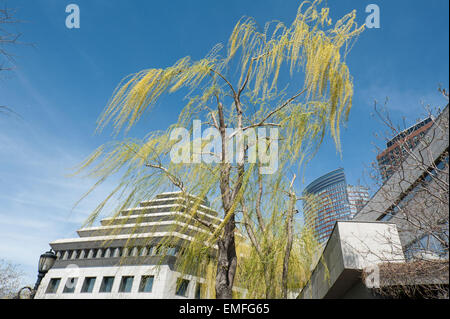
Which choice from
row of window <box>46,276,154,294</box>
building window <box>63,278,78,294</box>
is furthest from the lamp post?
building window <box>63,278,78,294</box>

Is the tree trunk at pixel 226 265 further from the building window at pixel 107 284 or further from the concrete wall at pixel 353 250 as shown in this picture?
the building window at pixel 107 284

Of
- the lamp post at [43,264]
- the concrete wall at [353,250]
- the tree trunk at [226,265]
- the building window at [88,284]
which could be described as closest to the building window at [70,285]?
the building window at [88,284]

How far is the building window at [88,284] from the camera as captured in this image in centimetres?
2833

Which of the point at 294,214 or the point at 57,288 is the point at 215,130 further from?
the point at 57,288

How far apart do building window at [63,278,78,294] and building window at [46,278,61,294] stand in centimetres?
136

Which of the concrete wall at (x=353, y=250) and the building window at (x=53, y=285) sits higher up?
the building window at (x=53, y=285)

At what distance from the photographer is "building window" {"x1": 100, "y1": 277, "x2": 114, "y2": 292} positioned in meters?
26.9

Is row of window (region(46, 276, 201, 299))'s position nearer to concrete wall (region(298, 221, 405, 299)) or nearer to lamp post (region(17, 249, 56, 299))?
lamp post (region(17, 249, 56, 299))

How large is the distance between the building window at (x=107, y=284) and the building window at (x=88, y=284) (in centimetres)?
181

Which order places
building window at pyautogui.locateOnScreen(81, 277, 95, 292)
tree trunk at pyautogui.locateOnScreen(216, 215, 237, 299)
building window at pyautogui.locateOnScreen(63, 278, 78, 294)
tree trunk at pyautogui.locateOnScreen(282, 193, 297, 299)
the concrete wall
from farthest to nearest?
building window at pyautogui.locateOnScreen(63, 278, 78, 294) → building window at pyautogui.locateOnScreen(81, 277, 95, 292) → tree trunk at pyautogui.locateOnScreen(282, 193, 297, 299) → the concrete wall → tree trunk at pyautogui.locateOnScreen(216, 215, 237, 299)

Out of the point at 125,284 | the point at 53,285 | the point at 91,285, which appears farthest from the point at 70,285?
the point at 125,284

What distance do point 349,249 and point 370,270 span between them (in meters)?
0.51

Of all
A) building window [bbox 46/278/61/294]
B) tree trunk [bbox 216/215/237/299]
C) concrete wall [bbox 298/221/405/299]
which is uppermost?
building window [bbox 46/278/61/294]
